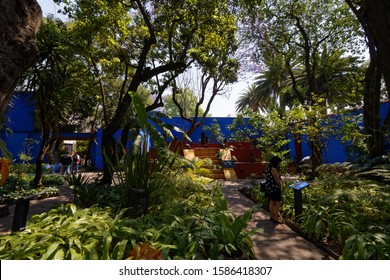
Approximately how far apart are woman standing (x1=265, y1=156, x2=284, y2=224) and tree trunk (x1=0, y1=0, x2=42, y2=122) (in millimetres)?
4811

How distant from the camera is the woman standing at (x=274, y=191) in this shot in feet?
17.4

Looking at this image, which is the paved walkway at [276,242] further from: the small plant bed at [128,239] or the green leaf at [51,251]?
the green leaf at [51,251]

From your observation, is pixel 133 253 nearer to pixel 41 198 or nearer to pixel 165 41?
pixel 41 198

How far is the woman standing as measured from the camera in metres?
5.30

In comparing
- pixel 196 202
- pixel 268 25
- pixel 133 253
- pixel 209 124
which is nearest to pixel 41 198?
pixel 196 202

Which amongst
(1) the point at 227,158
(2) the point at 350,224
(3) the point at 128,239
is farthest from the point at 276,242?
(1) the point at 227,158

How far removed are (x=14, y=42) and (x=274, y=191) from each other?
5058 millimetres

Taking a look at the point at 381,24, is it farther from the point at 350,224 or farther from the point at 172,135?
the point at 172,135

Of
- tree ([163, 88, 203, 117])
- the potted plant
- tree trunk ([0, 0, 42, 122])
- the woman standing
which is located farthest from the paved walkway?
tree ([163, 88, 203, 117])

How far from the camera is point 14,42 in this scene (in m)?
2.48

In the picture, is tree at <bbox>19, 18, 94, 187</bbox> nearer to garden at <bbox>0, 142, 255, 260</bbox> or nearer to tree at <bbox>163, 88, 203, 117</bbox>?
garden at <bbox>0, 142, 255, 260</bbox>

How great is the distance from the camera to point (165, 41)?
448 inches

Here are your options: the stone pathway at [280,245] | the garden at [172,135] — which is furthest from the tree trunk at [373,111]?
the stone pathway at [280,245]

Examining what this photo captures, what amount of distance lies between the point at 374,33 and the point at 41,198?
29.7ft
